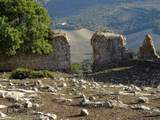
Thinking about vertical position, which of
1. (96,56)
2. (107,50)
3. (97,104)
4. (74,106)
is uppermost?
(97,104)

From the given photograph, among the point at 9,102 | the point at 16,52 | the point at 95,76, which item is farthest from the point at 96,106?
the point at 16,52

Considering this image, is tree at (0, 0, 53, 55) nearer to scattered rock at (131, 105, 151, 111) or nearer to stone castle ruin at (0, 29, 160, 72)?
stone castle ruin at (0, 29, 160, 72)

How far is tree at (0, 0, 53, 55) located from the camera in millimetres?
51500

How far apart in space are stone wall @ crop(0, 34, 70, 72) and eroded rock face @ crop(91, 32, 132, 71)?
104 inches

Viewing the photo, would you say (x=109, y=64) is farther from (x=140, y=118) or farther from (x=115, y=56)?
(x=140, y=118)

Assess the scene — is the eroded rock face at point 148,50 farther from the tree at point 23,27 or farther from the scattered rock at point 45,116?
the scattered rock at point 45,116

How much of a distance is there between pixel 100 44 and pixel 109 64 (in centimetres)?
190

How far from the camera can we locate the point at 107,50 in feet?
177

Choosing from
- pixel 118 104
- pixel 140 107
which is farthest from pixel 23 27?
pixel 140 107

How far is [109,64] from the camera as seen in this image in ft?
Result: 177

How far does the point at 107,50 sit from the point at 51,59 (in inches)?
196

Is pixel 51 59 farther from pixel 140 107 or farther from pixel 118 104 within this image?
pixel 140 107

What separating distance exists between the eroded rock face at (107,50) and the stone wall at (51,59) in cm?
265

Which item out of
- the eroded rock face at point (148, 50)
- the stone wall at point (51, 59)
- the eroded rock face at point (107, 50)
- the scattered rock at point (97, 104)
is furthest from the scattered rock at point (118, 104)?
the stone wall at point (51, 59)
